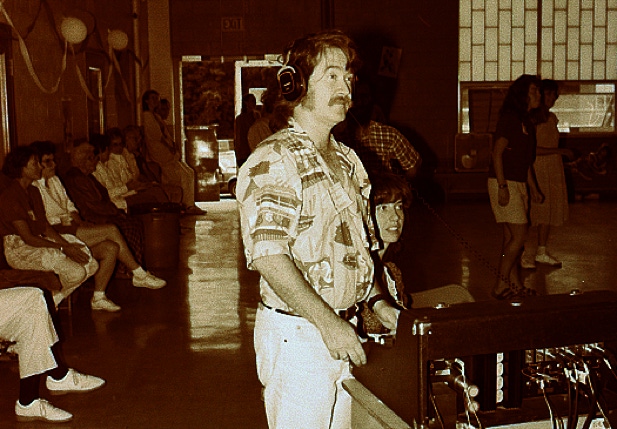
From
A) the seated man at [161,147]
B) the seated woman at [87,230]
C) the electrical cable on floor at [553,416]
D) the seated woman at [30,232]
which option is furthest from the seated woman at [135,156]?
the electrical cable on floor at [553,416]

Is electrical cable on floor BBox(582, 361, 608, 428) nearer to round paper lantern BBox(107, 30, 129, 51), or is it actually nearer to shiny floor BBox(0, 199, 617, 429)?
shiny floor BBox(0, 199, 617, 429)

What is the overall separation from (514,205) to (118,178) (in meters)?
4.15

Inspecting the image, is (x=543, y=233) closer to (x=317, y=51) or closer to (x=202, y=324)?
(x=202, y=324)

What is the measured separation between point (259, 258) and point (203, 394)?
2.31 meters

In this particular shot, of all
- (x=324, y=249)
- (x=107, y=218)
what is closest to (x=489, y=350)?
(x=324, y=249)

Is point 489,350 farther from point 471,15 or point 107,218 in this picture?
point 471,15

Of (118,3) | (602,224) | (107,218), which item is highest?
(118,3)

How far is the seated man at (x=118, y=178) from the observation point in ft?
25.4

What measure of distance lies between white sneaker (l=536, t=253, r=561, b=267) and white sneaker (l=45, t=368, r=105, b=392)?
442 cm

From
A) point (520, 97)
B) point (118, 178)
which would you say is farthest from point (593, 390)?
point (118, 178)

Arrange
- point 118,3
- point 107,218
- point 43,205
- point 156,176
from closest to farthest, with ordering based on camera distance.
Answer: point 43,205, point 107,218, point 156,176, point 118,3

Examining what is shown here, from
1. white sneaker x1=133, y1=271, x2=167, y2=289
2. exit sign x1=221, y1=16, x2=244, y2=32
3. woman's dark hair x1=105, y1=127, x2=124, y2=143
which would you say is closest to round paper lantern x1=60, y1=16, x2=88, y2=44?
woman's dark hair x1=105, y1=127, x2=124, y2=143

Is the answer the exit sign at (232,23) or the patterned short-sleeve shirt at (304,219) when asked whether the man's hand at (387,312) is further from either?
the exit sign at (232,23)

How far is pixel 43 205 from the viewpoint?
5.25m
